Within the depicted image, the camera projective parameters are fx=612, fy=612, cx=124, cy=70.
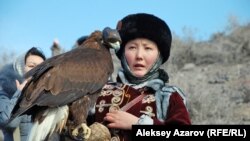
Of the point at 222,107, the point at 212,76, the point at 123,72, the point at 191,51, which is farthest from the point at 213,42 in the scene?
the point at 123,72

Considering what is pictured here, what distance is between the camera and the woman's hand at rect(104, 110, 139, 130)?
4.66 m

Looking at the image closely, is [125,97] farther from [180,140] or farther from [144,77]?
[180,140]

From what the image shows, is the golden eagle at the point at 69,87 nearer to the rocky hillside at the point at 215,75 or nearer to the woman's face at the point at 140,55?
the woman's face at the point at 140,55

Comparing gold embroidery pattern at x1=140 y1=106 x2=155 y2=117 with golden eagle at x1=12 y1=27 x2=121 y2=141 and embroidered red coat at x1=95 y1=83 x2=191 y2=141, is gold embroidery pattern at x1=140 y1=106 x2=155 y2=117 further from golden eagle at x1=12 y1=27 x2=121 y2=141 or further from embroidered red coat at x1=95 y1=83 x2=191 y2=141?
golden eagle at x1=12 y1=27 x2=121 y2=141

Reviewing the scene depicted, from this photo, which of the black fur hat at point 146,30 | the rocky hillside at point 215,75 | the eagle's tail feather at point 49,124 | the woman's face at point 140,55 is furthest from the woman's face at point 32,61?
the rocky hillside at point 215,75

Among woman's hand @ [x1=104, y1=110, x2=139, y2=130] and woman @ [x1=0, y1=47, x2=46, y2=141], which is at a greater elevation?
woman @ [x1=0, y1=47, x2=46, y2=141]

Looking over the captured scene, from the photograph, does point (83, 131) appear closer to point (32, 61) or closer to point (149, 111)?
point (149, 111)

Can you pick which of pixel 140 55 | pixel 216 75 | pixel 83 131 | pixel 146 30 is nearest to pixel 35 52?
pixel 146 30

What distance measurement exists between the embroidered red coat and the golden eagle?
0.23 metres

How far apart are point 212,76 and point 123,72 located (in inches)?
498

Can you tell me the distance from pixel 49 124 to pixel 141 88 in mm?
952

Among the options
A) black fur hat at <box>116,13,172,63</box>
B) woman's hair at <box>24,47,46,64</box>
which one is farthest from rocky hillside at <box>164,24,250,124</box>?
black fur hat at <box>116,13,172,63</box>

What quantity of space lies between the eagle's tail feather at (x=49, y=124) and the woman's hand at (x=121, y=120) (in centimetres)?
41

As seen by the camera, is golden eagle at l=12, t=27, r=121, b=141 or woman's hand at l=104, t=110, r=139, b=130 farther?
woman's hand at l=104, t=110, r=139, b=130
